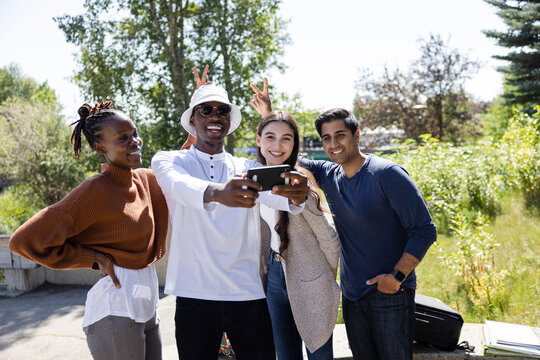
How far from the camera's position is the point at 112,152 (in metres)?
2.20

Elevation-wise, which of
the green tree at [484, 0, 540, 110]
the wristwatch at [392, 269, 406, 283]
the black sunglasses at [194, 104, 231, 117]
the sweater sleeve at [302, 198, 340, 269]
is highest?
the green tree at [484, 0, 540, 110]

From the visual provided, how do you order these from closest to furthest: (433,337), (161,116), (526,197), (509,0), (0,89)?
(433,337) < (526,197) < (161,116) < (509,0) < (0,89)

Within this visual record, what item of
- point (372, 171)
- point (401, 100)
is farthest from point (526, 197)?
point (401, 100)

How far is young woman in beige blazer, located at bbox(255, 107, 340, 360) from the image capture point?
2465mm

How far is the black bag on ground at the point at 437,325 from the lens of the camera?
3.19m

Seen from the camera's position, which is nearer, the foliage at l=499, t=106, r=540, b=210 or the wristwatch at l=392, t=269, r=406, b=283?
the wristwatch at l=392, t=269, r=406, b=283

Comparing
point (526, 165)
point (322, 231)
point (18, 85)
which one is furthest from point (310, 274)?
point (18, 85)

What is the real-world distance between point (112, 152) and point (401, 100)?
764 inches

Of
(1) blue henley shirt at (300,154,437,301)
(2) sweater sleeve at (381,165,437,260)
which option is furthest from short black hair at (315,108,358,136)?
(2) sweater sleeve at (381,165,437,260)

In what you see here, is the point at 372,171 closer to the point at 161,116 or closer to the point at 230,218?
the point at 230,218

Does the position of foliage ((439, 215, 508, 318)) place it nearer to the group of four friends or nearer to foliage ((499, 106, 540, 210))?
the group of four friends

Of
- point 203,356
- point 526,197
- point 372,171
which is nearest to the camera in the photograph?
point 203,356

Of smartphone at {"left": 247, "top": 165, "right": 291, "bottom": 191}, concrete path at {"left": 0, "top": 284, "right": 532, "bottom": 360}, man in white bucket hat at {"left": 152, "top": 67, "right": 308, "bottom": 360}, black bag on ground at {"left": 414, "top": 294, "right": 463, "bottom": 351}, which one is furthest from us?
concrete path at {"left": 0, "top": 284, "right": 532, "bottom": 360}

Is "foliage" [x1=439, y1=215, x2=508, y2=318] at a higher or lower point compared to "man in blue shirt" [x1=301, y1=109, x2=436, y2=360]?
lower
